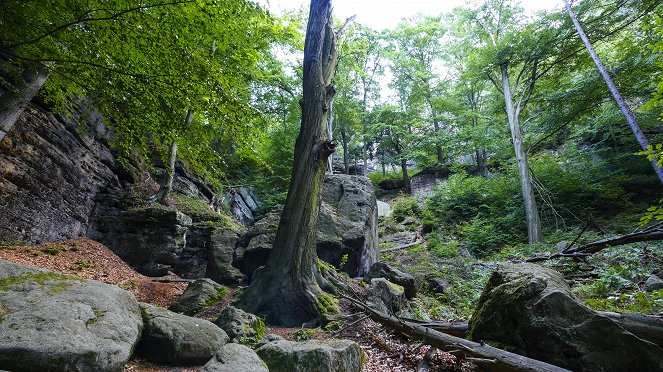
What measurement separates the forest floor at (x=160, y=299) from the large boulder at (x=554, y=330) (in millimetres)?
637

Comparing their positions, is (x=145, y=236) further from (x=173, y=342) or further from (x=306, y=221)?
(x=173, y=342)

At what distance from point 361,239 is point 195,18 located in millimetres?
6580

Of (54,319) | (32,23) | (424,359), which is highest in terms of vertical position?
(32,23)

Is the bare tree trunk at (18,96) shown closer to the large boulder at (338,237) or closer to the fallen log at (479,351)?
Result: the large boulder at (338,237)

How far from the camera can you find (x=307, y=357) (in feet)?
10.4

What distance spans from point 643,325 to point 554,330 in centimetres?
88

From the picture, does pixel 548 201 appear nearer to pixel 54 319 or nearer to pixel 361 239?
pixel 361 239

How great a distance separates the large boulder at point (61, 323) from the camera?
2197 mm

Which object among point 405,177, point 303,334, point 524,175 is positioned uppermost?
point 405,177

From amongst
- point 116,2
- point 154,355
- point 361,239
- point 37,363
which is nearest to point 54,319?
point 37,363

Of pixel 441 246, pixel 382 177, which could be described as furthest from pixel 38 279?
pixel 382 177

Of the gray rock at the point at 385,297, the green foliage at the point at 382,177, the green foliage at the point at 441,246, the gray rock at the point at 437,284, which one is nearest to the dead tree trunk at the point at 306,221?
the gray rock at the point at 385,297

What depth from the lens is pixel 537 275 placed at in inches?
152

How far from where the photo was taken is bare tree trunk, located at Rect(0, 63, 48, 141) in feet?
18.4
